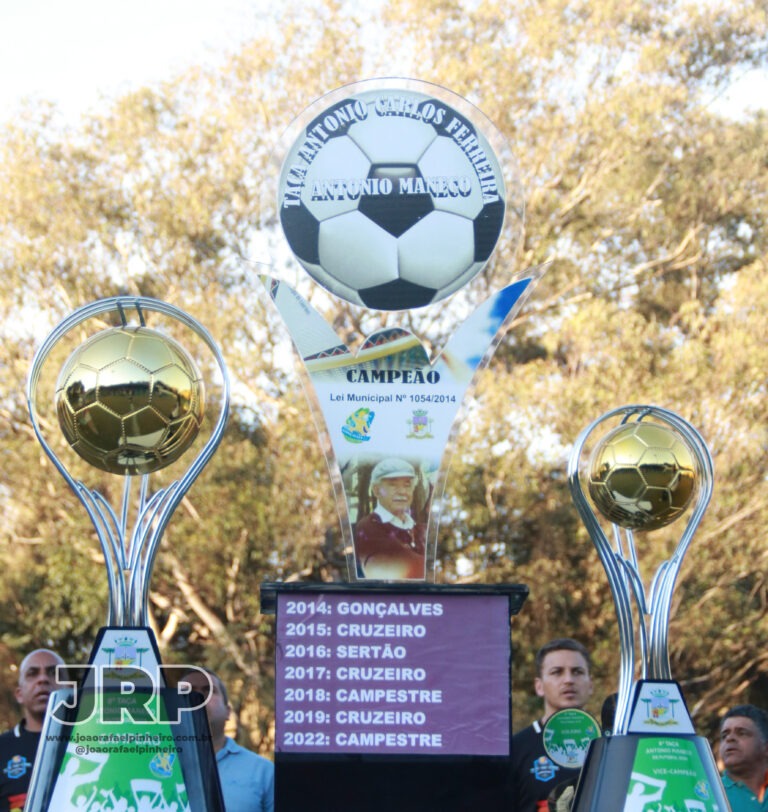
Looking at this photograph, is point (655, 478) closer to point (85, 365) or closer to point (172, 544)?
point (85, 365)

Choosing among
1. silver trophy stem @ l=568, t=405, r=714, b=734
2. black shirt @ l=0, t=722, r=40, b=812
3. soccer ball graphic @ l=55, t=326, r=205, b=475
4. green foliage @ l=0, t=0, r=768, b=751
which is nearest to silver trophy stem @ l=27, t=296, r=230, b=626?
soccer ball graphic @ l=55, t=326, r=205, b=475

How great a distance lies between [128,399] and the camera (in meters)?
4.45

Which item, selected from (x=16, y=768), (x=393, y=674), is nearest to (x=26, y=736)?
(x=16, y=768)

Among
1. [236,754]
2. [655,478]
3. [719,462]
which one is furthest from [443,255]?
[719,462]

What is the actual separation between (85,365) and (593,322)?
11.1m

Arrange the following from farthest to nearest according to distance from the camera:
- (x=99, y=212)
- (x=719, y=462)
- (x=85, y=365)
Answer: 1. (x=99, y=212)
2. (x=719, y=462)
3. (x=85, y=365)

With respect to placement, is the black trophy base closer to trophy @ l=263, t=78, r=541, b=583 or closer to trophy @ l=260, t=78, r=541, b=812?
trophy @ l=260, t=78, r=541, b=812

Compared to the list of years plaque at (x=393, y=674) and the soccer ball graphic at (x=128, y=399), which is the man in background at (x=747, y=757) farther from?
the soccer ball graphic at (x=128, y=399)

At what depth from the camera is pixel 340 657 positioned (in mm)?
4668

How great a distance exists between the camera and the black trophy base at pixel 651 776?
4.36 metres

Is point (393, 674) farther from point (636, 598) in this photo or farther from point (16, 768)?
point (16, 768)

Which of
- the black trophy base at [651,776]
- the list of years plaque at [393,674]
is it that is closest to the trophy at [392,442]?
the list of years plaque at [393,674]

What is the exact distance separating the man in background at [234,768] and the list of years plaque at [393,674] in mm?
446

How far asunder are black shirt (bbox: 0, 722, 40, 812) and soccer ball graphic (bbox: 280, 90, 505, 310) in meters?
2.34
